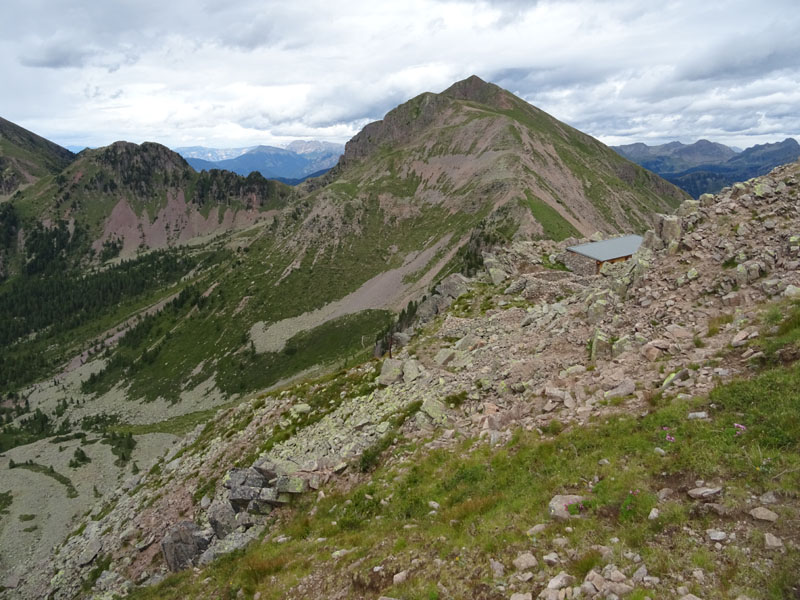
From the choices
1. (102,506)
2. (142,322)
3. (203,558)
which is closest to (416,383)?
(203,558)

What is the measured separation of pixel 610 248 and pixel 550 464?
44799 mm

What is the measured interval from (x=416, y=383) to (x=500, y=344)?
6.29 m

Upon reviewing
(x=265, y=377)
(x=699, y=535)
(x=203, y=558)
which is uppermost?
(x=699, y=535)

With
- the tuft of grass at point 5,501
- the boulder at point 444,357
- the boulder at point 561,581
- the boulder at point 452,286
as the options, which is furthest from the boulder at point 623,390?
the tuft of grass at point 5,501

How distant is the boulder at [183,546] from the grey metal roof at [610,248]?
47.6 m

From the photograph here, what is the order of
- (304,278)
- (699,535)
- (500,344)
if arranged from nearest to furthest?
(699,535) < (500,344) < (304,278)

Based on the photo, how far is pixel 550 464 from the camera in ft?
47.9

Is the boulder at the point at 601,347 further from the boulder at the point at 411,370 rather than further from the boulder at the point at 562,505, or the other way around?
the boulder at the point at 411,370

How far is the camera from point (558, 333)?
24672 mm

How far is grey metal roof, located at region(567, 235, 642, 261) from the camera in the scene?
49469mm

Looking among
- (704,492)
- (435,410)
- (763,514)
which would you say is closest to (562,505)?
(704,492)

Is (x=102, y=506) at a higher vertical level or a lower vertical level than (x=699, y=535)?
lower

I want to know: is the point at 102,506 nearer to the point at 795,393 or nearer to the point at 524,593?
the point at 524,593

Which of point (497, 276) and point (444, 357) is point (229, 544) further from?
point (497, 276)
